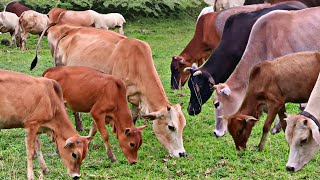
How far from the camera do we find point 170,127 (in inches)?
348

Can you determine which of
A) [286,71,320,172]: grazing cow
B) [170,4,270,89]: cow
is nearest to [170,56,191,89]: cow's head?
[170,4,270,89]: cow

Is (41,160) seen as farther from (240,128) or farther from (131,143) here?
(240,128)

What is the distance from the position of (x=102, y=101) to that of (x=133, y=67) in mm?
1134

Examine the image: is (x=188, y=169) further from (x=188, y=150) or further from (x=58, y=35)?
(x=58, y=35)

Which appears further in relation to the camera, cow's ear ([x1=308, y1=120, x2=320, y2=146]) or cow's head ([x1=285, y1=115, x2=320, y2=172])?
cow's head ([x1=285, y1=115, x2=320, y2=172])

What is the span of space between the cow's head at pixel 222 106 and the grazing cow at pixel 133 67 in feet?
2.81

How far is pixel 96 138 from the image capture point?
984 centimetres

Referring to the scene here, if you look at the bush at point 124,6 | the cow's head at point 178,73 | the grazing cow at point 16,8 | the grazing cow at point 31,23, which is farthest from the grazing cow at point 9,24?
the cow's head at point 178,73

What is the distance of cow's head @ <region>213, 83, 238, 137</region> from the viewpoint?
9.54 meters

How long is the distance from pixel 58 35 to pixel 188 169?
4.53m

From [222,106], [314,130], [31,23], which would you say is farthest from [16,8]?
[314,130]

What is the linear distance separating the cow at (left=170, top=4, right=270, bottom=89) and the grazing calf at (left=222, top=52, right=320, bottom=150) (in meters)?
4.81

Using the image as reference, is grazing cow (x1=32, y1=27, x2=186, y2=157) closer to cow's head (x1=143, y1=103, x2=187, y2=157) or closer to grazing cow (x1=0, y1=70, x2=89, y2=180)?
cow's head (x1=143, y1=103, x2=187, y2=157)

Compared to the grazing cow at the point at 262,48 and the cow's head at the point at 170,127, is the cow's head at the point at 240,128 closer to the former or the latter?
the cow's head at the point at 170,127
